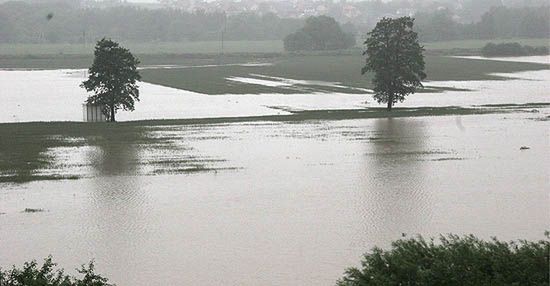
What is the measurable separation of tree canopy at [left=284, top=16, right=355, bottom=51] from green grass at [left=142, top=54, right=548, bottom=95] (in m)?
14.0

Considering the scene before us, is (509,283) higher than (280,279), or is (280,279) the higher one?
(509,283)

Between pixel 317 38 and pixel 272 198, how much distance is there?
86737mm

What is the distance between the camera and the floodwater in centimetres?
2008

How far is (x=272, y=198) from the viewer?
26.4m

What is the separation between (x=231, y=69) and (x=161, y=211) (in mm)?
59669

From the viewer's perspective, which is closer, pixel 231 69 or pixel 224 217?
pixel 224 217

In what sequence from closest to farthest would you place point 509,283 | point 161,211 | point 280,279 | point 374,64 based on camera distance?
point 509,283 → point 280,279 → point 161,211 → point 374,64

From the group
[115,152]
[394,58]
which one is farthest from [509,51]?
[115,152]

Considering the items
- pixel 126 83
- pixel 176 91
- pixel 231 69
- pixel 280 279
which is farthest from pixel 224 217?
pixel 231 69

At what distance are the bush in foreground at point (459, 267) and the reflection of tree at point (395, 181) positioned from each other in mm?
6372

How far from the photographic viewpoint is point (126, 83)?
44.3m

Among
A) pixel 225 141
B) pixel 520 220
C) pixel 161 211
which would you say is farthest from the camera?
pixel 225 141

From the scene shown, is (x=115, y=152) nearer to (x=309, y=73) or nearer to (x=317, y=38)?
(x=309, y=73)

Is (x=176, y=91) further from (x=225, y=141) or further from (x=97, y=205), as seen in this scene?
(x=97, y=205)
